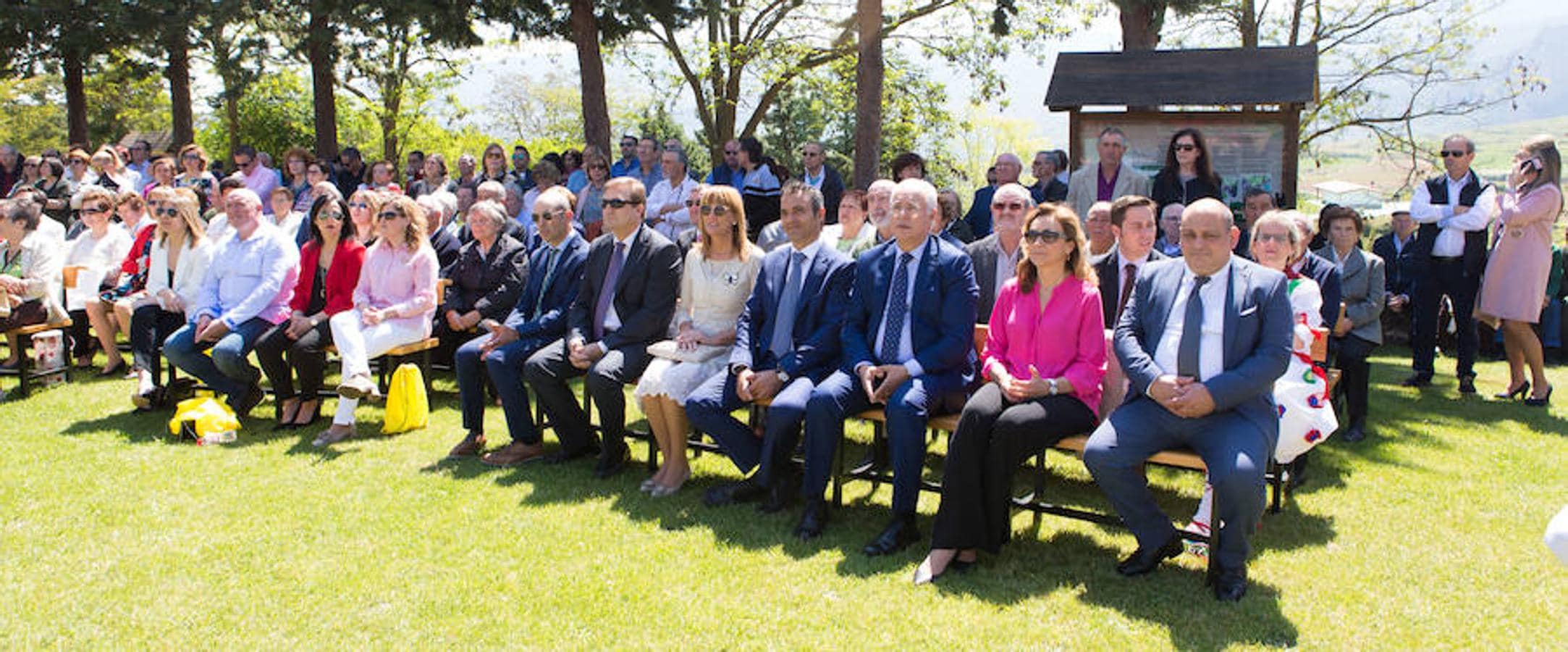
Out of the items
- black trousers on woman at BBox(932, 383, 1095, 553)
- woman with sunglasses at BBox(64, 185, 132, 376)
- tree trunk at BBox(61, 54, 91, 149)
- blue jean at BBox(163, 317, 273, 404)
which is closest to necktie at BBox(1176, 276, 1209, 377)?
black trousers on woman at BBox(932, 383, 1095, 553)

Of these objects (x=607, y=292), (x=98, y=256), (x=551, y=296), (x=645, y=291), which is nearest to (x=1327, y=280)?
(x=645, y=291)

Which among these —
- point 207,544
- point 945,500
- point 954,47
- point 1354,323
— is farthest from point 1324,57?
point 207,544

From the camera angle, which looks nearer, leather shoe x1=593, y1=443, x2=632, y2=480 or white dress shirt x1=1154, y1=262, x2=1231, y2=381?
white dress shirt x1=1154, y1=262, x2=1231, y2=381

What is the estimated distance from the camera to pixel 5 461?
245 inches

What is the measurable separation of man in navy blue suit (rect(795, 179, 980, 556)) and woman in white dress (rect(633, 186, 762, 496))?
84 centimetres

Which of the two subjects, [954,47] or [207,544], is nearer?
[207,544]

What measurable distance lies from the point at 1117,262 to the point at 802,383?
1750 mm

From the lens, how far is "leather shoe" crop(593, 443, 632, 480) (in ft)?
19.6

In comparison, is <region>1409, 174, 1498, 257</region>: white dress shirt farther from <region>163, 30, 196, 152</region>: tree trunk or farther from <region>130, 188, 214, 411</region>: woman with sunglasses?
<region>163, 30, 196, 152</region>: tree trunk

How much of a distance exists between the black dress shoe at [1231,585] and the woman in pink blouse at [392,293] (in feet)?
16.5

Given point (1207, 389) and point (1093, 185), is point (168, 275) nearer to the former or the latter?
point (1093, 185)

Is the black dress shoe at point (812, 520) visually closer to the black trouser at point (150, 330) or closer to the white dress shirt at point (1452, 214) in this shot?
the black trouser at point (150, 330)

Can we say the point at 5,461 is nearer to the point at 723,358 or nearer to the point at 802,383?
the point at 723,358

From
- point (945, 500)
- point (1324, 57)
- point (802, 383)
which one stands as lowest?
point (945, 500)
